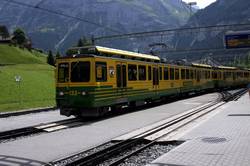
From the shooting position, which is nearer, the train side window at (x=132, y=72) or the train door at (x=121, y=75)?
the train door at (x=121, y=75)

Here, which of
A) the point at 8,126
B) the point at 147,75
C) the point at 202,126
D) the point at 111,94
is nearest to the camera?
the point at 202,126

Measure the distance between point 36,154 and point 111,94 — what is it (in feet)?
31.9

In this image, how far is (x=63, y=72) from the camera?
68.1 ft

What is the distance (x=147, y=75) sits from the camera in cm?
2664

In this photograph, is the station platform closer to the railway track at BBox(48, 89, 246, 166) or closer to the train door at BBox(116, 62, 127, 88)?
the railway track at BBox(48, 89, 246, 166)

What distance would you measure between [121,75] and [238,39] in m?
25.1

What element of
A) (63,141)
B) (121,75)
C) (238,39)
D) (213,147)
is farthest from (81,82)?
(238,39)

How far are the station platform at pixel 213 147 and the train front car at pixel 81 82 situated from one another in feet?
16.8

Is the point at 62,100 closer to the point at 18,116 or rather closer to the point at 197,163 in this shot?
the point at 18,116

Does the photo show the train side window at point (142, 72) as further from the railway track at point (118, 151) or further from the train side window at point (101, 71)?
the railway track at point (118, 151)

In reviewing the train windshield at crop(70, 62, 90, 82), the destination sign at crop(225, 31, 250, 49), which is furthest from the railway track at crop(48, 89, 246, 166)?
the destination sign at crop(225, 31, 250, 49)

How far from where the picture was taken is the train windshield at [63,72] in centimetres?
2061

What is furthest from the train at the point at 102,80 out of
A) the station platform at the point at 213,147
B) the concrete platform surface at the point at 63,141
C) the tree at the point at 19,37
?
the tree at the point at 19,37

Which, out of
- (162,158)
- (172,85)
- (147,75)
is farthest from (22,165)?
(172,85)
